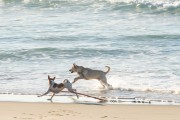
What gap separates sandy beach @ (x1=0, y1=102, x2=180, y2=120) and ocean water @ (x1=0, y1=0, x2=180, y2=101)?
4.79 feet

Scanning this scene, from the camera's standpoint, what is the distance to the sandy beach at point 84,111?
10773 mm

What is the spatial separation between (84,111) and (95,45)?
28.4ft

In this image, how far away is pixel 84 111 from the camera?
11.3m

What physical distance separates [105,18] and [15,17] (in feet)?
15.0

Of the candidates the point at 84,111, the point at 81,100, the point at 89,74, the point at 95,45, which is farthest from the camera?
the point at 95,45

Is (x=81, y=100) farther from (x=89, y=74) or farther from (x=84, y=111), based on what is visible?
(x=89, y=74)

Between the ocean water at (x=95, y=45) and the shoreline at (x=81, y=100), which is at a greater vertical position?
the ocean water at (x=95, y=45)

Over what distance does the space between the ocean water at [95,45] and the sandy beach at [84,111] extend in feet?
4.79

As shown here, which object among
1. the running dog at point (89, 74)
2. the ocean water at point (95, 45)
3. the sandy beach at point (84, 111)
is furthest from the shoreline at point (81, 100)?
the running dog at point (89, 74)

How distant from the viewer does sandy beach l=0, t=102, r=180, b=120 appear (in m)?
10.8


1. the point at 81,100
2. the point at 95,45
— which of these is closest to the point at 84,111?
the point at 81,100

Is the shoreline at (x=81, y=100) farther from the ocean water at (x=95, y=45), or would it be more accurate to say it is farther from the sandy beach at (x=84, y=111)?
the ocean water at (x=95, y=45)

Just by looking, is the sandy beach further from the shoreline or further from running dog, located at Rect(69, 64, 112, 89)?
running dog, located at Rect(69, 64, 112, 89)

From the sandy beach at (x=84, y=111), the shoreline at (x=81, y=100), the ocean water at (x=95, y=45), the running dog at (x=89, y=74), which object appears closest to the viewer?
the sandy beach at (x=84, y=111)
